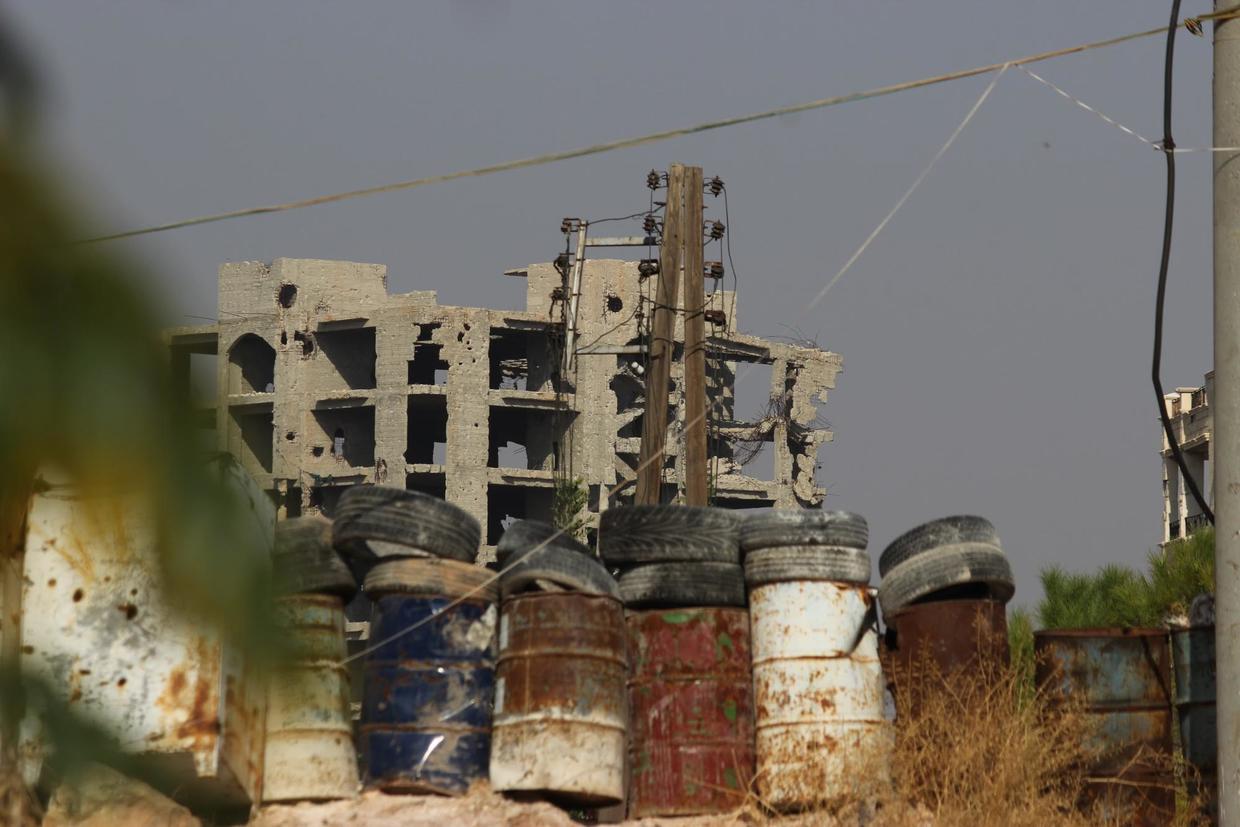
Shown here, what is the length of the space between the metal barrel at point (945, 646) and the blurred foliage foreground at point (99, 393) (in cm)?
872

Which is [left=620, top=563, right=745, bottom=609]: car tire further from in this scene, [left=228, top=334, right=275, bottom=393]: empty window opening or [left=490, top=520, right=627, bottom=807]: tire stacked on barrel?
[left=228, top=334, right=275, bottom=393]: empty window opening

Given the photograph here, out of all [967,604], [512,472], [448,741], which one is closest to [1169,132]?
[967,604]

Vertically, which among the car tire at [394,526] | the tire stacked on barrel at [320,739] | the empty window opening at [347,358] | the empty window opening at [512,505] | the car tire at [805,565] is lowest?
the tire stacked on barrel at [320,739]

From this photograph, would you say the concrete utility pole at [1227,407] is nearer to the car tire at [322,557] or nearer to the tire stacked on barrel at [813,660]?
the tire stacked on barrel at [813,660]

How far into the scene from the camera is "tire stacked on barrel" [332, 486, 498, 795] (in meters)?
9.10

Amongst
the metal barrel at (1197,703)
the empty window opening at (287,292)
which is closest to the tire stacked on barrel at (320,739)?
the metal barrel at (1197,703)

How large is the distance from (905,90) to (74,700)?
26.0ft

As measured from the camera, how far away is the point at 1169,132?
10023 mm

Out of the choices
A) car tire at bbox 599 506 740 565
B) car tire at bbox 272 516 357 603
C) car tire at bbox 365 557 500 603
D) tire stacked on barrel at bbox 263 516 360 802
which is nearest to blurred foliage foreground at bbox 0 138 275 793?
tire stacked on barrel at bbox 263 516 360 802

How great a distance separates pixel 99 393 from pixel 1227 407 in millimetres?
8493

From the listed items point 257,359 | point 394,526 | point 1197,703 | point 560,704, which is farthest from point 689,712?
point 257,359

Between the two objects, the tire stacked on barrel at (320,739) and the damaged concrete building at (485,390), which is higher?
the damaged concrete building at (485,390)

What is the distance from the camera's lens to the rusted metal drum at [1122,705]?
9.53 metres

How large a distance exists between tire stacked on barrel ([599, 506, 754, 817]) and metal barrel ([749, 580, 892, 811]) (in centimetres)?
13
